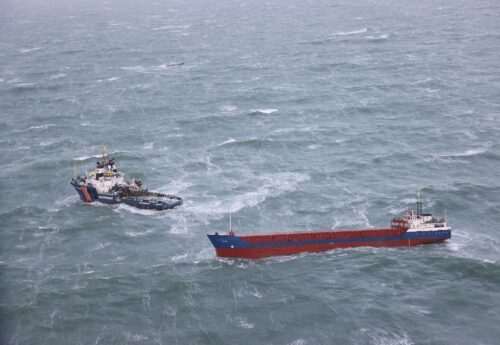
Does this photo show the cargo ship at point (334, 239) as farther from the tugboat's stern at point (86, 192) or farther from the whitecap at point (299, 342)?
the tugboat's stern at point (86, 192)

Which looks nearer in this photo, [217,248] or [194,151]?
[217,248]

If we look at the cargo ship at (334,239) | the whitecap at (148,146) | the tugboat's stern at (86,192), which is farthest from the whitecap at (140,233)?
the whitecap at (148,146)

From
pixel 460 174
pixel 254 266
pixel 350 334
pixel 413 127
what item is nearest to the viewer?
pixel 350 334

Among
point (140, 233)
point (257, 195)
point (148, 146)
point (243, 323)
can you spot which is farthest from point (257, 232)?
point (148, 146)

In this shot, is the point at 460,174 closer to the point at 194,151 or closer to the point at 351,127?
the point at 351,127

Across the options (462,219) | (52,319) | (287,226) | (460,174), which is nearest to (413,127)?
(460,174)

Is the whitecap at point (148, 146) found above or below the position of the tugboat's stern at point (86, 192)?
above

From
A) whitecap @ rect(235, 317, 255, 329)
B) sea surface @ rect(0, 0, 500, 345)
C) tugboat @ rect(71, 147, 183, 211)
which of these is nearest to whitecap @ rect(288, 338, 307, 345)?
sea surface @ rect(0, 0, 500, 345)
